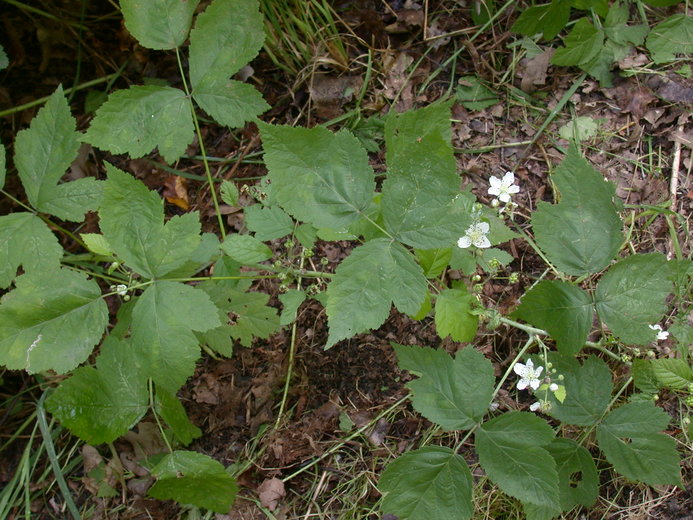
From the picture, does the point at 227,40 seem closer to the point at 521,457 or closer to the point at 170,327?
the point at 170,327

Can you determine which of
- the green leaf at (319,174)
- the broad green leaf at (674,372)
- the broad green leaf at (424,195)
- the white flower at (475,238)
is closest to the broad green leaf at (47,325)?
the green leaf at (319,174)

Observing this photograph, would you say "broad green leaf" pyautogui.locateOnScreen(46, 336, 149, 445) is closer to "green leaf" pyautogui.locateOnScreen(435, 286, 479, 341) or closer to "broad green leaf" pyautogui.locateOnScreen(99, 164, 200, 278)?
"broad green leaf" pyautogui.locateOnScreen(99, 164, 200, 278)

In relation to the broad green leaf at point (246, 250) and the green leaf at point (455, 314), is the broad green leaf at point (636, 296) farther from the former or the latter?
the broad green leaf at point (246, 250)

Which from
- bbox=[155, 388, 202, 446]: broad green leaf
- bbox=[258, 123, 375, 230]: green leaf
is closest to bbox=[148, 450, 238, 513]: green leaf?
bbox=[155, 388, 202, 446]: broad green leaf

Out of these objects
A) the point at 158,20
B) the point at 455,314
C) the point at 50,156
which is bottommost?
the point at 455,314

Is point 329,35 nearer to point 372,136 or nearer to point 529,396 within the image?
point 372,136

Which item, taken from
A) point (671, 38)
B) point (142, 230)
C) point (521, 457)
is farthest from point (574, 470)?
point (671, 38)

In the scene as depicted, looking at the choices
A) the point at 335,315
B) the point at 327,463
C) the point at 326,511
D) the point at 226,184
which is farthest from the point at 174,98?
the point at 326,511
